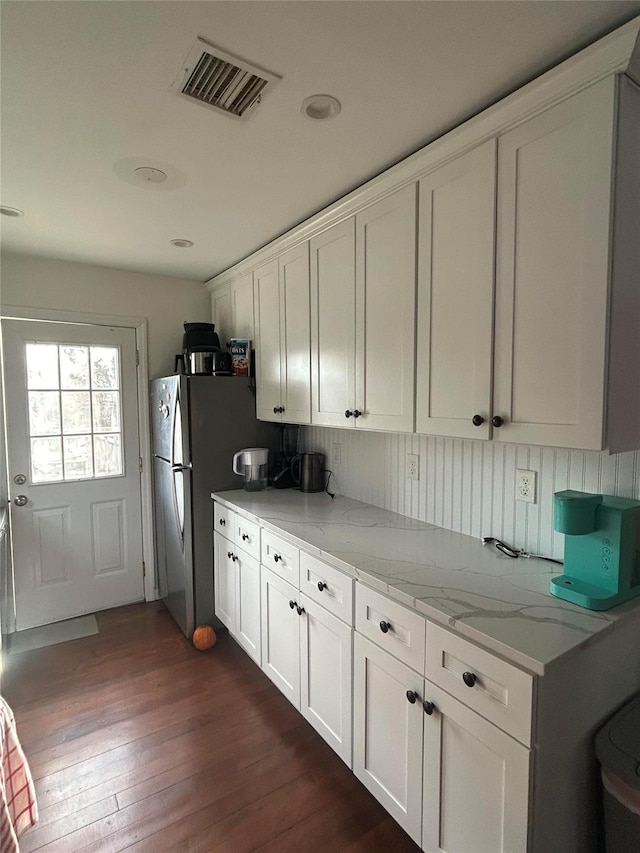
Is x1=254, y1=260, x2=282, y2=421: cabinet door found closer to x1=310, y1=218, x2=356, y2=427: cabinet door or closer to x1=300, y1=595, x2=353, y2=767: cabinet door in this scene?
x1=310, y1=218, x2=356, y2=427: cabinet door

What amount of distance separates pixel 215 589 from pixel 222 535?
1.33 feet

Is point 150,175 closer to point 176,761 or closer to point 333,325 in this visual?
point 333,325

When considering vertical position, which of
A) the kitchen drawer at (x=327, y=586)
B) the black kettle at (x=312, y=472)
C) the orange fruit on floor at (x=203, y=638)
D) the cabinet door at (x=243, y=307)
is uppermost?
the cabinet door at (x=243, y=307)

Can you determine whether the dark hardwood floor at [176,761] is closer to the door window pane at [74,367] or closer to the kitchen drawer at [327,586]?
the kitchen drawer at [327,586]

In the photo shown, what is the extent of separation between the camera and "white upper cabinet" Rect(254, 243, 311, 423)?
2297mm

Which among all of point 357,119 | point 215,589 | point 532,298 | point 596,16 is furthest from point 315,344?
point 215,589

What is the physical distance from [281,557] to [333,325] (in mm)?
1105

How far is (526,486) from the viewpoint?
1.63 m

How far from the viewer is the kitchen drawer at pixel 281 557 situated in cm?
191

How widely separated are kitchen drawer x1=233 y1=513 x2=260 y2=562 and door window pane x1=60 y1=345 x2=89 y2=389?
59.9 inches

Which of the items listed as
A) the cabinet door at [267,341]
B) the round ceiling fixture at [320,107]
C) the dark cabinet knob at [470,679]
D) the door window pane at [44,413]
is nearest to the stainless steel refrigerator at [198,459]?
the cabinet door at [267,341]

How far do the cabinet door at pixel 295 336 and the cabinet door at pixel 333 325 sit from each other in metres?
0.06

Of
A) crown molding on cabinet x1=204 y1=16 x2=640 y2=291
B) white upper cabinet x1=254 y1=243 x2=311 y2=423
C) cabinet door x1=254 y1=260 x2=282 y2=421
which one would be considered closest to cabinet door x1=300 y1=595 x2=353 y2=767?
white upper cabinet x1=254 y1=243 x2=311 y2=423

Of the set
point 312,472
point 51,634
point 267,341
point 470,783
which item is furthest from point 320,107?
point 51,634
